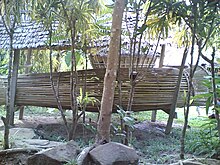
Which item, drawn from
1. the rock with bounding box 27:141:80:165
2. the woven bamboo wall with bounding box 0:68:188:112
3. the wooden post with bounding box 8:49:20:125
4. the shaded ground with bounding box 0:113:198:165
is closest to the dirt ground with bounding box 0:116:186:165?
the shaded ground with bounding box 0:113:198:165

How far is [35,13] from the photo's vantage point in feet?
10.9

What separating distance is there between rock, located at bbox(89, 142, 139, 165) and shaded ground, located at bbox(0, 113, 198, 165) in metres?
0.72

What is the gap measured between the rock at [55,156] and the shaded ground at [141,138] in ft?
1.26

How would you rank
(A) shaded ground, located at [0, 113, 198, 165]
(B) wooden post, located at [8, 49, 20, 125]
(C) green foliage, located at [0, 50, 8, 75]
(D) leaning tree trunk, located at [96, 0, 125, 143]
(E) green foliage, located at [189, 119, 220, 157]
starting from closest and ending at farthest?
(D) leaning tree trunk, located at [96, 0, 125, 143] → (E) green foliage, located at [189, 119, 220, 157] → (A) shaded ground, located at [0, 113, 198, 165] → (B) wooden post, located at [8, 49, 20, 125] → (C) green foliage, located at [0, 50, 8, 75]

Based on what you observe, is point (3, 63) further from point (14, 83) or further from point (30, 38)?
point (30, 38)

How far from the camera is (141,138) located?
15.5 feet

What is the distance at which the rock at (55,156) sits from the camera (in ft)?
7.97

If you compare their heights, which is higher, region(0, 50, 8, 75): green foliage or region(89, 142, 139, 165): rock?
region(0, 50, 8, 75): green foliage

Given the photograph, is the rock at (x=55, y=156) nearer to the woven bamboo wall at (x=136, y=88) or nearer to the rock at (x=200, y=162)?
the rock at (x=200, y=162)

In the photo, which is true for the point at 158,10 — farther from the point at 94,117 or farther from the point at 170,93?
the point at 94,117

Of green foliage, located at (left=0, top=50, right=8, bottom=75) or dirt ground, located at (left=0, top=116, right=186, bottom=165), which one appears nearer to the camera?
dirt ground, located at (left=0, top=116, right=186, bottom=165)

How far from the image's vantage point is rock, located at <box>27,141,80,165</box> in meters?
2.43

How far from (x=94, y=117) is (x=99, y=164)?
4357mm

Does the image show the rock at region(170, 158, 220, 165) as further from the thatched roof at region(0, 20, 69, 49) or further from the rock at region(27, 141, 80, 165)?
the thatched roof at region(0, 20, 69, 49)
